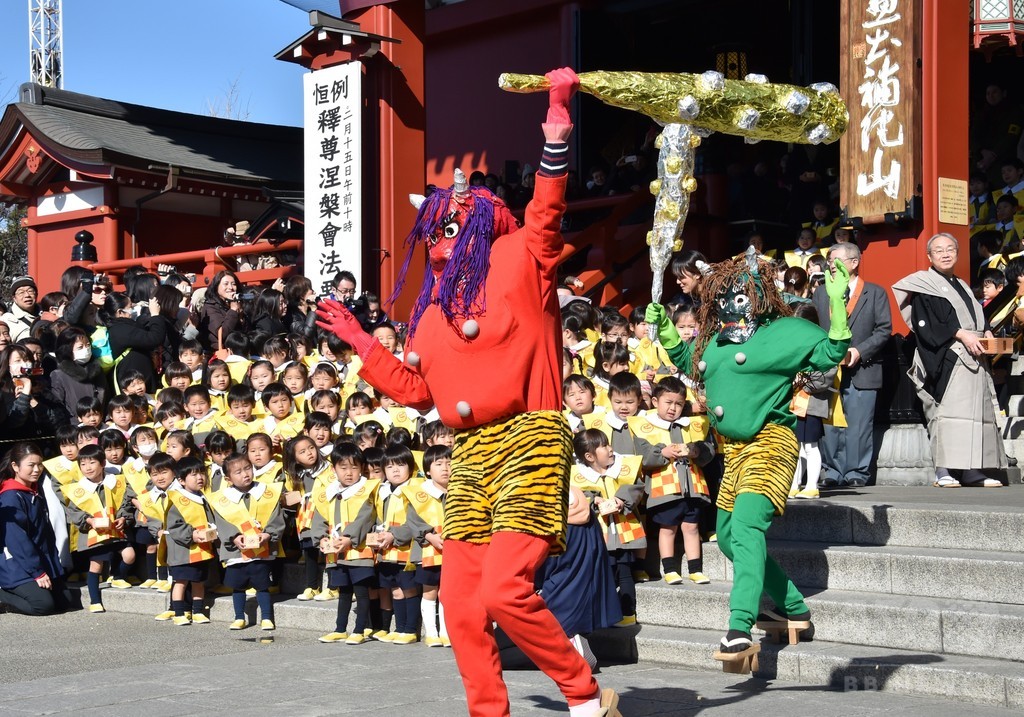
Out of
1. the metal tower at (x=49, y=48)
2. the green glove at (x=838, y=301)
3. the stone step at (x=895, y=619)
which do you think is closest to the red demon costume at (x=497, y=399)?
the green glove at (x=838, y=301)

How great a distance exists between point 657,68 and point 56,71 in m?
24.3

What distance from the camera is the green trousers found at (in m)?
5.61

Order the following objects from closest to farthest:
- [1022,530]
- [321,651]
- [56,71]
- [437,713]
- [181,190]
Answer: [437,713] < [1022,530] < [321,651] < [181,190] < [56,71]

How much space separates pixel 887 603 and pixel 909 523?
81 centimetres

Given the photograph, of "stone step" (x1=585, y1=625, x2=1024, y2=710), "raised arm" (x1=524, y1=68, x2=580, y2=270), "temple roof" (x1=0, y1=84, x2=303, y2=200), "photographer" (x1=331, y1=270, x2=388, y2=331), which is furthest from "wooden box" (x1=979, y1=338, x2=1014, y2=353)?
"temple roof" (x1=0, y1=84, x2=303, y2=200)

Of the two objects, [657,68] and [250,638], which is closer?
[250,638]

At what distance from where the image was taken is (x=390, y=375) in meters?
5.08

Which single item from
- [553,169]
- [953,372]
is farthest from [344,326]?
[953,372]

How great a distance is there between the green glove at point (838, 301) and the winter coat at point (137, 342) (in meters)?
6.86

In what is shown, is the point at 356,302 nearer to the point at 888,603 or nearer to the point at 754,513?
the point at 754,513

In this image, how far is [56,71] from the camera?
35.6 metres

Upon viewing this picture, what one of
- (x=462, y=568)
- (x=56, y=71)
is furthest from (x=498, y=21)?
(x=56, y=71)

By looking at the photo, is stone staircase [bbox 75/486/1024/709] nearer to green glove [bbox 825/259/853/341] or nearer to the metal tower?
green glove [bbox 825/259/853/341]

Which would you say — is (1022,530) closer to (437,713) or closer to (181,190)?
(437,713)
